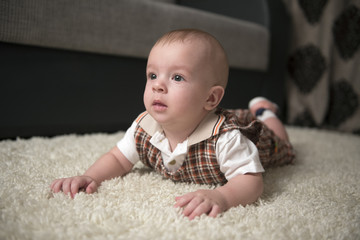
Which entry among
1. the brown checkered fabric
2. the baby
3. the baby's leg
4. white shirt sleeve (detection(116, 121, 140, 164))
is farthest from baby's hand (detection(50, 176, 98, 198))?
the baby's leg

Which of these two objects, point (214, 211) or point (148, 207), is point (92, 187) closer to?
point (148, 207)

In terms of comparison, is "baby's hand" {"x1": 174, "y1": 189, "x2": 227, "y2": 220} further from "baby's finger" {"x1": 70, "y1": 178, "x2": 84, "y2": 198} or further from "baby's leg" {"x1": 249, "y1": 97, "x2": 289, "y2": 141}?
"baby's leg" {"x1": 249, "y1": 97, "x2": 289, "y2": 141}

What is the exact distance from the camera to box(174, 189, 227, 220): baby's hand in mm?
503

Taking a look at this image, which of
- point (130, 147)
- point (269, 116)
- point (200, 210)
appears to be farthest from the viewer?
point (269, 116)

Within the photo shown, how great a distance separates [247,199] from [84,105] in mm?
796

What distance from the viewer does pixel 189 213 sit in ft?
→ 1.65

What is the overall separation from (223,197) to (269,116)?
23.6 inches

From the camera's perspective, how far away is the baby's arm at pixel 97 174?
1.91 ft

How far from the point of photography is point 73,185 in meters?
0.58

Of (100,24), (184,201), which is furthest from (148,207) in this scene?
(100,24)

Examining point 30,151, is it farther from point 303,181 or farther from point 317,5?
point 317,5

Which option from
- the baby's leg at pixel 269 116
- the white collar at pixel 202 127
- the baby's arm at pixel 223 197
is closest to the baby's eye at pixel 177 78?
the white collar at pixel 202 127

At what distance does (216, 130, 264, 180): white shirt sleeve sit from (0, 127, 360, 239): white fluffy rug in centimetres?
7

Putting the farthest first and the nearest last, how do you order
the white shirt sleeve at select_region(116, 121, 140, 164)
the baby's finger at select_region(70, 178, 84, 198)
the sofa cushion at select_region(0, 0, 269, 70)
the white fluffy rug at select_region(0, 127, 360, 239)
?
the sofa cushion at select_region(0, 0, 269, 70) < the white shirt sleeve at select_region(116, 121, 140, 164) < the baby's finger at select_region(70, 178, 84, 198) < the white fluffy rug at select_region(0, 127, 360, 239)
